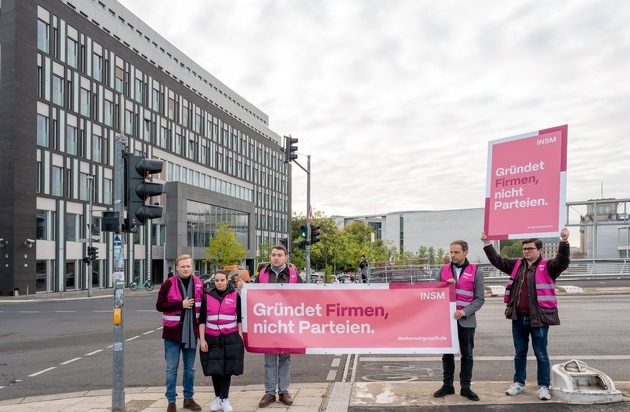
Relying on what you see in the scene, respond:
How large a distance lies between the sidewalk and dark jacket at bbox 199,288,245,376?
0.62 meters

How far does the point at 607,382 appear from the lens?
697cm

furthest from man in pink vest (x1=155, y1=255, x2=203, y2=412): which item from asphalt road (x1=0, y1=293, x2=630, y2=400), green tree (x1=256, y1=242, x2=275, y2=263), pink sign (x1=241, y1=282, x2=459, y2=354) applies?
green tree (x1=256, y1=242, x2=275, y2=263)

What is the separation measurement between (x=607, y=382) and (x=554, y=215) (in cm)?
213

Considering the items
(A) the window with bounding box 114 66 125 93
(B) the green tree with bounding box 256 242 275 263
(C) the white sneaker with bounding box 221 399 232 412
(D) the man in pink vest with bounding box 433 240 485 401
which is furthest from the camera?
(B) the green tree with bounding box 256 242 275 263

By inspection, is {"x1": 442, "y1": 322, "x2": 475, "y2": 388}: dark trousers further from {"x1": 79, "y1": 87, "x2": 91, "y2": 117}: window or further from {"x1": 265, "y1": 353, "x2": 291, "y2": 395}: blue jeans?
{"x1": 79, "y1": 87, "x2": 91, "y2": 117}: window

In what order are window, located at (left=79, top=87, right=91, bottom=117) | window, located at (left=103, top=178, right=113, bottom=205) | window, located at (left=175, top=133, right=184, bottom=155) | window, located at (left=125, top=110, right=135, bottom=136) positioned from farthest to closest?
window, located at (left=175, top=133, right=184, bottom=155) < window, located at (left=125, top=110, right=135, bottom=136) < window, located at (left=103, top=178, right=113, bottom=205) < window, located at (left=79, top=87, right=91, bottom=117)

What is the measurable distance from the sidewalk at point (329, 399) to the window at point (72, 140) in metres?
41.5

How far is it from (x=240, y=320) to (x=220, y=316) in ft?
1.07

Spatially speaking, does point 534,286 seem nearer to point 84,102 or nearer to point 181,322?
point 181,322

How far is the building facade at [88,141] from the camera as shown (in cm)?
4041

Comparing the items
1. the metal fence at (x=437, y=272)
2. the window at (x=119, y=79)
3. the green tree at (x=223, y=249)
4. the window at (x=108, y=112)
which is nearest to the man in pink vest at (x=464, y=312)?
the metal fence at (x=437, y=272)

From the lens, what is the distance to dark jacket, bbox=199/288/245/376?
686cm

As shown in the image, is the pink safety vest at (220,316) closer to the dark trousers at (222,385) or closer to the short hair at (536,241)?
the dark trousers at (222,385)

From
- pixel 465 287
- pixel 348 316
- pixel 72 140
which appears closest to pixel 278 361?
pixel 348 316
